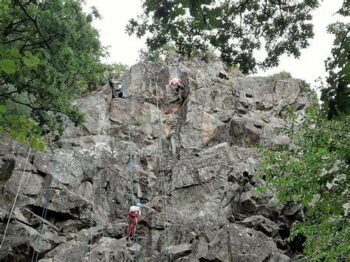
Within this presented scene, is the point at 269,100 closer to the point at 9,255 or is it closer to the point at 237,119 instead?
the point at 237,119

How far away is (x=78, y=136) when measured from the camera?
1811 cm

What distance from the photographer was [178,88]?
70.5ft

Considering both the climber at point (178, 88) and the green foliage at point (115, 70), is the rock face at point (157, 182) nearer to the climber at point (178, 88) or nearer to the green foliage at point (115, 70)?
the climber at point (178, 88)

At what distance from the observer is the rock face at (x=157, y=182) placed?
12656 mm

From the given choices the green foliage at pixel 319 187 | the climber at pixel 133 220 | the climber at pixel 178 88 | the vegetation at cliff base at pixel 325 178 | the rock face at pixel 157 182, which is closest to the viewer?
the vegetation at cliff base at pixel 325 178

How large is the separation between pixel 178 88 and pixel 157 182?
621 centimetres

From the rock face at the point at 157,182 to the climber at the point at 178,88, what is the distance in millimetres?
370

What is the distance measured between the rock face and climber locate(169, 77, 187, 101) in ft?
1.21

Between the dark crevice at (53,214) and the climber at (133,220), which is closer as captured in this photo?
the climber at (133,220)

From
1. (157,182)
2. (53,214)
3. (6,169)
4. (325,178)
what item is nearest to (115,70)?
(157,182)

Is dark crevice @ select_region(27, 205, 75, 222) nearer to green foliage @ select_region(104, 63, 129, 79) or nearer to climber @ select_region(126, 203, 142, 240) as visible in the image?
climber @ select_region(126, 203, 142, 240)

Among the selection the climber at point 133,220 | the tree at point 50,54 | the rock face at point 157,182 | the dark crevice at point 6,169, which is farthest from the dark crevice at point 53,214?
the tree at point 50,54

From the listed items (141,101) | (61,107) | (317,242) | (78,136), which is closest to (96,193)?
(78,136)

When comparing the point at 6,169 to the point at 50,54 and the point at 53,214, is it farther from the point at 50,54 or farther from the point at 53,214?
the point at 50,54
